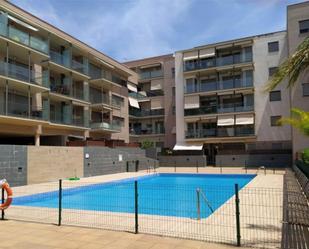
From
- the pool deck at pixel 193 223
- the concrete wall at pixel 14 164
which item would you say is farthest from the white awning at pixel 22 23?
the pool deck at pixel 193 223

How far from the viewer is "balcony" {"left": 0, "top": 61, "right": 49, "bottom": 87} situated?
2531 centimetres

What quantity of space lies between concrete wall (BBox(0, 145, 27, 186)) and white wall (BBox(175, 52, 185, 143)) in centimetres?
2641

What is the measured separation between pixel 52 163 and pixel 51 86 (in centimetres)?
1110

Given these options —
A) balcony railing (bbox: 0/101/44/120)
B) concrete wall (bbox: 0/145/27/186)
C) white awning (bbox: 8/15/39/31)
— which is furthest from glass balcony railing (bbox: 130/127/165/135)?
concrete wall (bbox: 0/145/27/186)

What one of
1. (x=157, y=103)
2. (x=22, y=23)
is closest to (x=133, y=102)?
(x=157, y=103)

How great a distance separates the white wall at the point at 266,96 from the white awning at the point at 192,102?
7607 millimetres

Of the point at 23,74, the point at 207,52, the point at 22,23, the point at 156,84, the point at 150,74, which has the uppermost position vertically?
the point at 207,52

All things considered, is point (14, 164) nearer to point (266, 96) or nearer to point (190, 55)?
point (190, 55)

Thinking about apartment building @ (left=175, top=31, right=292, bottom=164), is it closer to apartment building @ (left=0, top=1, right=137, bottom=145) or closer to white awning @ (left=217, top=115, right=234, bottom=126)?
white awning @ (left=217, top=115, right=234, bottom=126)

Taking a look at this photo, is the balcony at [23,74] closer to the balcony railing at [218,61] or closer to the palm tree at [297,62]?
the balcony railing at [218,61]

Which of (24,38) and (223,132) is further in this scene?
(223,132)

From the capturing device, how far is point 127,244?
22.9ft

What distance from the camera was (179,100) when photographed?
148ft

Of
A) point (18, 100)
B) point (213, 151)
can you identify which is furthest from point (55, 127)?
point (213, 151)
